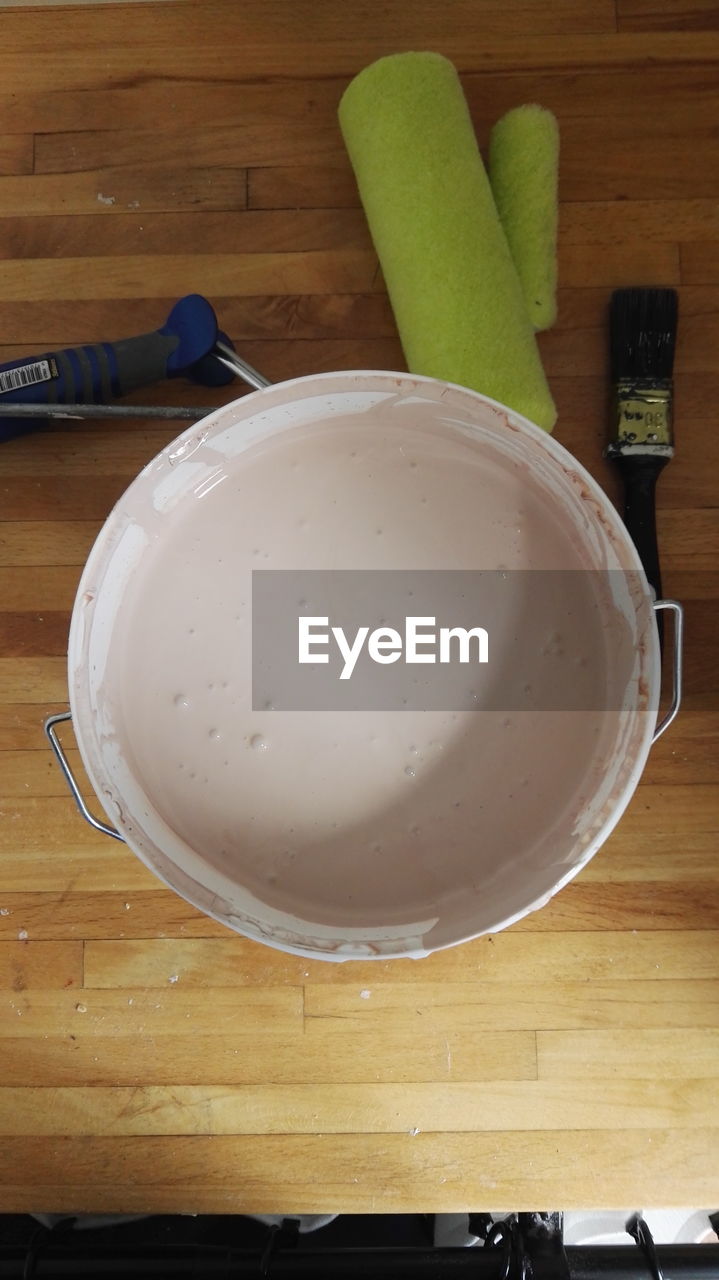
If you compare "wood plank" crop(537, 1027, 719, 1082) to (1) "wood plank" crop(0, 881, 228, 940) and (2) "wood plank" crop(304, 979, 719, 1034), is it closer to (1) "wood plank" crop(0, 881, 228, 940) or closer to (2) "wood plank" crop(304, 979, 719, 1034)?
(2) "wood plank" crop(304, 979, 719, 1034)

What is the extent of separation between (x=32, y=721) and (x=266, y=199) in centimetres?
40

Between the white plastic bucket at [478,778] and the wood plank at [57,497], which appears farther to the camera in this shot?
the wood plank at [57,497]

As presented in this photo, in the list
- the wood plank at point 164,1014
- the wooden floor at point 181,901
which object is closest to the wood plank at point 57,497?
the wooden floor at point 181,901

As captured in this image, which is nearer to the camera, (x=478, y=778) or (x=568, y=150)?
(x=478, y=778)

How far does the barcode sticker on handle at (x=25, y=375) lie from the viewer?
60cm

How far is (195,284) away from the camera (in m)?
0.66

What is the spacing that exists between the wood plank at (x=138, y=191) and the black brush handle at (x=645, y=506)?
33 cm

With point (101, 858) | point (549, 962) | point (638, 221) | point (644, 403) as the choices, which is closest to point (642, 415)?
point (644, 403)

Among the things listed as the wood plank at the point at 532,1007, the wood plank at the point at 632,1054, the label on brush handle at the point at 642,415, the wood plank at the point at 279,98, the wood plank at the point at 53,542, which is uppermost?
the wood plank at the point at 279,98

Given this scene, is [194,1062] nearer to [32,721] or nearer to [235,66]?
[32,721]

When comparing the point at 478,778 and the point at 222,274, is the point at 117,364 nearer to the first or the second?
the point at 222,274

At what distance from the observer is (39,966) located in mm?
642

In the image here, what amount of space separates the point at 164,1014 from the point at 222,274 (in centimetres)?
51

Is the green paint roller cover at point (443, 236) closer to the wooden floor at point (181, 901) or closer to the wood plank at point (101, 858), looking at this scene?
the wooden floor at point (181, 901)
